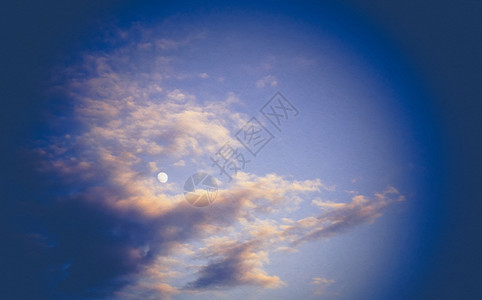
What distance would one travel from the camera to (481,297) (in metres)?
30.2

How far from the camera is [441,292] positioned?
33.2m

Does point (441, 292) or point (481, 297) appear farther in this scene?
point (441, 292)

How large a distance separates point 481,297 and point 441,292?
5.29 m
